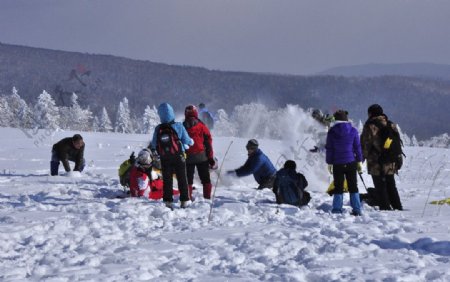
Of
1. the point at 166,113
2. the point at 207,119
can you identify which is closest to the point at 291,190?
the point at 166,113

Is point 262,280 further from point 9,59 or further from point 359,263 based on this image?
point 9,59

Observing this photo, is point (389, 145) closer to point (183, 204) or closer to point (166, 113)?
point (183, 204)

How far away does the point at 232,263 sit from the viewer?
5.35 m

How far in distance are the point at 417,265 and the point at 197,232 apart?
9.46ft

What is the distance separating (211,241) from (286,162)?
4.02 meters

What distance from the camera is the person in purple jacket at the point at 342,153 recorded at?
8.82 meters

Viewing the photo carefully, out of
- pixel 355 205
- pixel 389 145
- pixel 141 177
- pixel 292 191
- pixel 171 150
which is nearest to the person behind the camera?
pixel 355 205

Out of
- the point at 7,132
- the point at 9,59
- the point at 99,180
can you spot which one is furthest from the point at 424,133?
the point at 99,180

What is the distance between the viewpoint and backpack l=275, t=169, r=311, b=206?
965cm

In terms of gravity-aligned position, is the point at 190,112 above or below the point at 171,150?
above

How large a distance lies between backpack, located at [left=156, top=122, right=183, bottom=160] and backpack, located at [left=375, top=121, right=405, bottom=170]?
3.63m

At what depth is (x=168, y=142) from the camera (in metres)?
8.88

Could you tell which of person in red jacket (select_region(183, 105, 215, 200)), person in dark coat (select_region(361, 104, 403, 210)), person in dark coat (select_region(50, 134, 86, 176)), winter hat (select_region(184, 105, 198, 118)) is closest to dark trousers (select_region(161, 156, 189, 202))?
person in red jacket (select_region(183, 105, 215, 200))

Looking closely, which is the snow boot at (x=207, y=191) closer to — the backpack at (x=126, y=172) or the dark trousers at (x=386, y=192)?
the backpack at (x=126, y=172)
